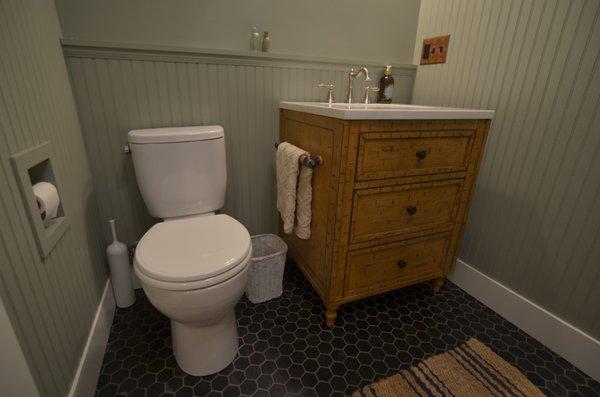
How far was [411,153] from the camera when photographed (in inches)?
45.6

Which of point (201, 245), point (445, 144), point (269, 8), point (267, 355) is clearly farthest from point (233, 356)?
point (269, 8)

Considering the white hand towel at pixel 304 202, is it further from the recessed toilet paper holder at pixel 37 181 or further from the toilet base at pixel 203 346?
the recessed toilet paper holder at pixel 37 181

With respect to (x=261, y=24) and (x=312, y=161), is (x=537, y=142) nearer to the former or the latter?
(x=312, y=161)

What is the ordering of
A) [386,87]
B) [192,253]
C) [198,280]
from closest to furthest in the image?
Result: [198,280] < [192,253] < [386,87]

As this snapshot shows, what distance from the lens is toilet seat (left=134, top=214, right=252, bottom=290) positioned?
2.88 ft

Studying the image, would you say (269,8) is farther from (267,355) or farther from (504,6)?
(267,355)

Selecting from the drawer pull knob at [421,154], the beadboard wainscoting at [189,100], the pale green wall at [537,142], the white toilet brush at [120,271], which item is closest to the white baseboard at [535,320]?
the pale green wall at [537,142]

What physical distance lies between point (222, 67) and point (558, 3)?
134 cm

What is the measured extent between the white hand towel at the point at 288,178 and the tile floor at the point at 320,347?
45 centimetres

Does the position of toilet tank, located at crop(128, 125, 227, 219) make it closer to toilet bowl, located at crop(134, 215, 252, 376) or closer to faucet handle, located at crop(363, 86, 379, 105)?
toilet bowl, located at crop(134, 215, 252, 376)

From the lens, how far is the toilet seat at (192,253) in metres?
0.88

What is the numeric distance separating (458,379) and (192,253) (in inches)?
41.6

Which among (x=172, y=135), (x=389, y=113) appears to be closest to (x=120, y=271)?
(x=172, y=135)

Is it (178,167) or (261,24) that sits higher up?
(261,24)
